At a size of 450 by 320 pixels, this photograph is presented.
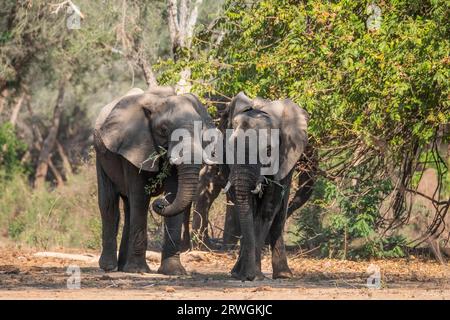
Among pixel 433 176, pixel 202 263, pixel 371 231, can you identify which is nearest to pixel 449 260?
pixel 371 231

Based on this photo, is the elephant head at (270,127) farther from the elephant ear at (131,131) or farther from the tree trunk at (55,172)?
the tree trunk at (55,172)

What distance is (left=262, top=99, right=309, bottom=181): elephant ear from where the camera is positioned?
1447 centimetres

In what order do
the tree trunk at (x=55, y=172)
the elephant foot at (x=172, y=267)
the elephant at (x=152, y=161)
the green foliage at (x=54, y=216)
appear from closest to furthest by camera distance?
the elephant at (x=152, y=161)
the elephant foot at (x=172, y=267)
the green foliage at (x=54, y=216)
the tree trunk at (x=55, y=172)

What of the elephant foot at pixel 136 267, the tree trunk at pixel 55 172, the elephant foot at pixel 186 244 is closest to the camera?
the elephant foot at pixel 136 267

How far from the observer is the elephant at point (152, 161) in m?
14.4

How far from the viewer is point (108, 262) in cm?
1606

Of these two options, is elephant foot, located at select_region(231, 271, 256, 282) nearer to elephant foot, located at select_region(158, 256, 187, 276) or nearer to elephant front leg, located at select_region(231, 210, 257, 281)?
elephant front leg, located at select_region(231, 210, 257, 281)

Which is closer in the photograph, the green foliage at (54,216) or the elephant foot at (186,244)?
the elephant foot at (186,244)

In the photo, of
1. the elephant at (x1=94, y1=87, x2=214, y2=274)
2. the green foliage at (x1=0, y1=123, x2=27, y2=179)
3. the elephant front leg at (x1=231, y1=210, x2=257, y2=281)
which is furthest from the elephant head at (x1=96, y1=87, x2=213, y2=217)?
the green foliage at (x1=0, y1=123, x2=27, y2=179)

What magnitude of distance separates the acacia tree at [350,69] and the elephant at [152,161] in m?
1.33

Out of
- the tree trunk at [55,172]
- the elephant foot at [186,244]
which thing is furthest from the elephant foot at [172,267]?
the tree trunk at [55,172]

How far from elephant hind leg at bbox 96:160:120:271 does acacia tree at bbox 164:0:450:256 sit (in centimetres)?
189

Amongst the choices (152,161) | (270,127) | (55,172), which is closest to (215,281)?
(152,161)

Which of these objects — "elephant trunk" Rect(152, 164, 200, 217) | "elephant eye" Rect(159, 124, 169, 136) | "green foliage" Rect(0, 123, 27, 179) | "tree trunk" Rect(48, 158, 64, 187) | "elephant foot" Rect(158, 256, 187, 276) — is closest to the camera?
"elephant trunk" Rect(152, 164, 200, 217)
